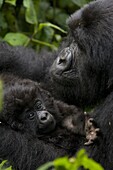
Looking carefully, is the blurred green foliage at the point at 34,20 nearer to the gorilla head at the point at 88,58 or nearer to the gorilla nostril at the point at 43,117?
the gorilla head at the point at 88,58

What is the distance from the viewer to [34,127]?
14.1ft

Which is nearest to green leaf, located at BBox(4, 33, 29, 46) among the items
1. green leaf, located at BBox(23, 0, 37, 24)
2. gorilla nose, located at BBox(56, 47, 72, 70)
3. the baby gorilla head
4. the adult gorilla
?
green leaf, located at BBox(23, 0, 37, 24)

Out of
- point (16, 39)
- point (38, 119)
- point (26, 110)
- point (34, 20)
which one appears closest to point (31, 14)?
point (34, 20)

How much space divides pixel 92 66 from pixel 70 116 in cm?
56

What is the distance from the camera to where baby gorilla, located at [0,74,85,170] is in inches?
160

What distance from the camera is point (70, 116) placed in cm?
454

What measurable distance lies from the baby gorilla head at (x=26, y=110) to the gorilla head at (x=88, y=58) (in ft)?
0.74

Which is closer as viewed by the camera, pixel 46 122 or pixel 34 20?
pixel 46 122

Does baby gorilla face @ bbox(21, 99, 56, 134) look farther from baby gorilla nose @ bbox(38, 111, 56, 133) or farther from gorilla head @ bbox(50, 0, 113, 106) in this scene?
gorilla head @ bbox(50, 0, 113, 106)

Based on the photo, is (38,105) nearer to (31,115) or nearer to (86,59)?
(31,115)

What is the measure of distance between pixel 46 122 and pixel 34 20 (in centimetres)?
192

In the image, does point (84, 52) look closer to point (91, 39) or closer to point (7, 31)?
point (91, 39)

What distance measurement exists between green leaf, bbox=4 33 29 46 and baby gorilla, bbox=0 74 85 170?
1233 millimetres

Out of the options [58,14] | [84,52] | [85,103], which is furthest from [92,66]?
[58,14]
